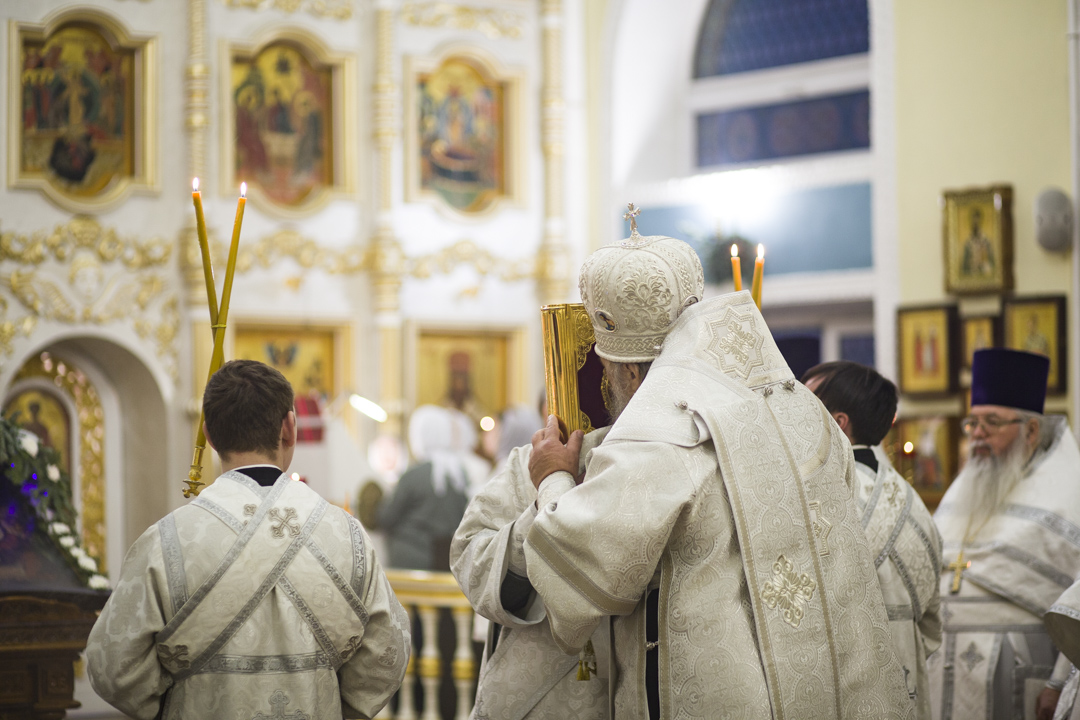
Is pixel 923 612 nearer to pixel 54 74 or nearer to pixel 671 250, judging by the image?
pixel 671 250

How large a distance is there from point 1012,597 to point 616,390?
6.64ft

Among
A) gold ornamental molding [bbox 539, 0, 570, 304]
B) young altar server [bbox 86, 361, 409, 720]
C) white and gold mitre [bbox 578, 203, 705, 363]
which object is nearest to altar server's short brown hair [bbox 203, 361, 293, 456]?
young altar server [bbox 86, 361, 409, 720]

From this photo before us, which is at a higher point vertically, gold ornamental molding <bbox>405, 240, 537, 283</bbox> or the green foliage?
gold ornamental molding <bbox>405, 240, 537, 283</bbox>

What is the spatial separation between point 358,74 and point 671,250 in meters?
8.77

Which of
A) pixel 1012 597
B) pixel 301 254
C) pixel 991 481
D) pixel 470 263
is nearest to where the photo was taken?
pixel 1012 597

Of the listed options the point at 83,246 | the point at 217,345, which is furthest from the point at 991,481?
the point at 83,246

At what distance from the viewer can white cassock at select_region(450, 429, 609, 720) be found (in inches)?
112

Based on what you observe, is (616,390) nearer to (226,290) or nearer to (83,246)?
(226,290)

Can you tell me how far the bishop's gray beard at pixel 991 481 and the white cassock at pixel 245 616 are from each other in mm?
2414

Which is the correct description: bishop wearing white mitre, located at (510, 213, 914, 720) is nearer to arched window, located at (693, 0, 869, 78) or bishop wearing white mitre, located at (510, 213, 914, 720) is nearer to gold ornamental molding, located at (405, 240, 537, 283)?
gold ornamental molding, located at (405, 240, 537, 283)

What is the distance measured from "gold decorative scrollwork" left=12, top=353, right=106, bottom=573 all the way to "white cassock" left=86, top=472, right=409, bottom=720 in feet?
26.1

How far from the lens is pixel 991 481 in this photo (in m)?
4.36

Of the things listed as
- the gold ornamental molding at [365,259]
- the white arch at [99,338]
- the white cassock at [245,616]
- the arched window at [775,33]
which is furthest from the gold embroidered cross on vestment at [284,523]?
the arched window at [775,33]

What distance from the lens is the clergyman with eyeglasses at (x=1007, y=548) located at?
412 cm
